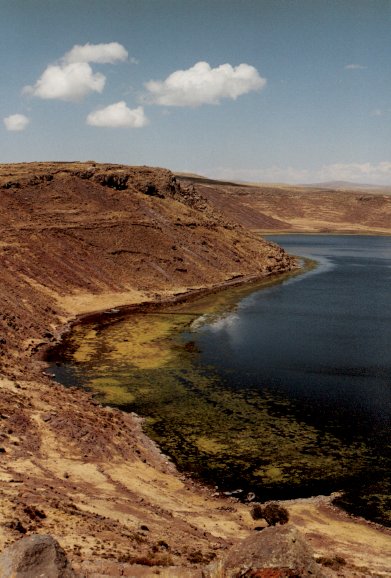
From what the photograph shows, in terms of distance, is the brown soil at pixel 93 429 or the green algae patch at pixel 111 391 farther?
the green algae patch at pixel 111 391

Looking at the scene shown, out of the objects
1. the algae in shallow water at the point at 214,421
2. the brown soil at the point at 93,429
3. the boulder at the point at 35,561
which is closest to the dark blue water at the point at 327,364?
the algae in shallow water at the point at 214,421

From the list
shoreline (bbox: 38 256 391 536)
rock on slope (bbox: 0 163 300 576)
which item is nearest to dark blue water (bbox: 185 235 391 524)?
shoreline (bbox: 38 256 391 536)

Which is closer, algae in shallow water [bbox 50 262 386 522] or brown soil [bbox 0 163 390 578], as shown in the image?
brown soil [bbox 0 163 390 578]

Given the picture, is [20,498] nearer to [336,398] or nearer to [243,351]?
[336,398]

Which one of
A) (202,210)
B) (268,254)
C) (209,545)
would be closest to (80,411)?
(209,545)

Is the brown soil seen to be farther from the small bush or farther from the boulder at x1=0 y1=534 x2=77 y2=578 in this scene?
the boulder at x1=0 y1=534 x2=77 y2=578

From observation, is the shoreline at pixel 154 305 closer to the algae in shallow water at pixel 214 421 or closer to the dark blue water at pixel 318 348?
the algae in shallow water at pixel 214 421
